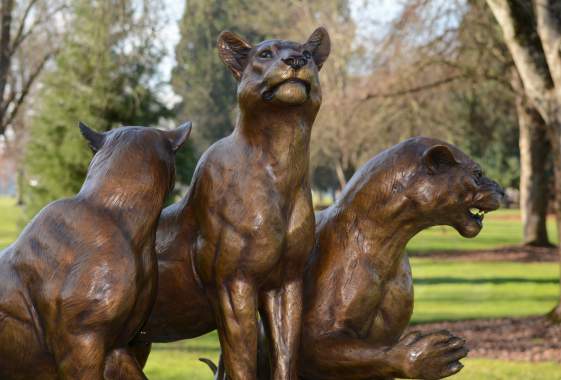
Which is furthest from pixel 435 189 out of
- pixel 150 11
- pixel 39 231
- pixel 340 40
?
pixel 340 40

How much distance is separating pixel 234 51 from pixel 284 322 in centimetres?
82

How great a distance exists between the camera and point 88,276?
5.83ft

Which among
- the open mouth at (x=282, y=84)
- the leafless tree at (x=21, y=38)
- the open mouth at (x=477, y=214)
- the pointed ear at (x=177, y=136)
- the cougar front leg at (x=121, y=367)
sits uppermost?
the leafless tree at (x=21, y=38)

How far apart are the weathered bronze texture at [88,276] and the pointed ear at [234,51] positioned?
35cm

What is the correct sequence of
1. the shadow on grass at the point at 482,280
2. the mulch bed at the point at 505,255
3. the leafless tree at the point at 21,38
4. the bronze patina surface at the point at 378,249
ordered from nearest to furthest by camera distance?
1. the bronze patina surface at the point at 378,249
2. the leafless tree at the point at 21,38
3. the shadow on grass at the point at 482,280
4. the mulch bed at the point at 505,255

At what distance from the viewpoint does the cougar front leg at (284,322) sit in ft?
6.72

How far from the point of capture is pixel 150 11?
666cm

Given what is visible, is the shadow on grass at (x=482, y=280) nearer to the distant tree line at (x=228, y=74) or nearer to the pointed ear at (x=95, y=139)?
the distant tree line at (x=228, y=74)

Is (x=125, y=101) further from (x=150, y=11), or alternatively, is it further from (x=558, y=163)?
(x=558, y=163)

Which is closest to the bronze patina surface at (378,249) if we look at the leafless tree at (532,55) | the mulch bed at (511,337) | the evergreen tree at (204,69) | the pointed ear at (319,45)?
the pointed ear at (319,45)

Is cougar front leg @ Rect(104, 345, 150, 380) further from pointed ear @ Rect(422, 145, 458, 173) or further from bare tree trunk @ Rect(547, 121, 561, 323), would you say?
bare tree trunk @ Rect(547, 121, 561, 323)

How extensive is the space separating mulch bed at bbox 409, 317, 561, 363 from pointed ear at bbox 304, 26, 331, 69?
532cm

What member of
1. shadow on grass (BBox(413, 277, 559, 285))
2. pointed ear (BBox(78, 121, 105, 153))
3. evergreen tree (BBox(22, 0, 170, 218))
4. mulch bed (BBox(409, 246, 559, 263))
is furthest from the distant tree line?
pointed ear (BBox(78, 121, 105, 153))

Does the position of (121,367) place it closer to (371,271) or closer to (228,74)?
(371,271)
